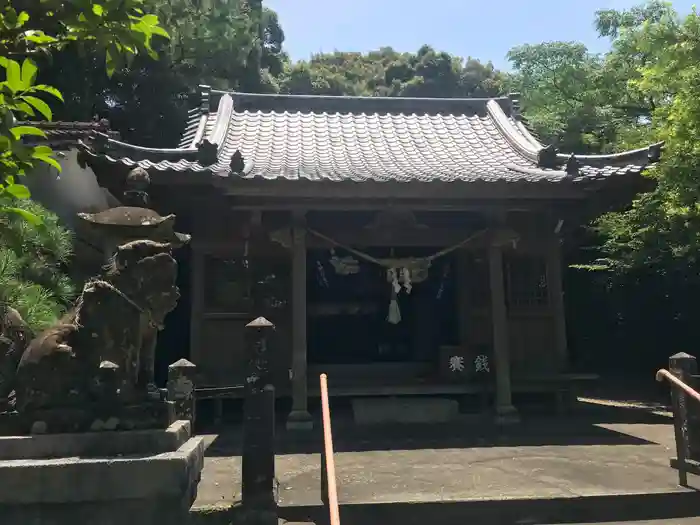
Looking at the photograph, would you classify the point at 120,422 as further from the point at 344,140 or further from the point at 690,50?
the point at 690,50

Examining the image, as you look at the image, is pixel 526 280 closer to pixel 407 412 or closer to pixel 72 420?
pixel 407 412

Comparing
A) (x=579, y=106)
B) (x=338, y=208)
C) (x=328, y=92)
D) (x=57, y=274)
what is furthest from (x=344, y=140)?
(x=328, y=92)

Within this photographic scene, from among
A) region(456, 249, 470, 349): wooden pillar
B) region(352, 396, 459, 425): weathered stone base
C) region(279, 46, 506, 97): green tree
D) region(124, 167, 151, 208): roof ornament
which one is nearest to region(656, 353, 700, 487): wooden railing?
region(352, 396, 459, 425): weathered stone base

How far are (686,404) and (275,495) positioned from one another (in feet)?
13.8

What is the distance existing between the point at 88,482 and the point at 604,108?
18175mm

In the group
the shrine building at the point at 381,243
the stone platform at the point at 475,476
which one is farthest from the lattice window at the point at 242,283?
the stone platform at the point at 475,476

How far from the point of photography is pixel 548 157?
9727mm

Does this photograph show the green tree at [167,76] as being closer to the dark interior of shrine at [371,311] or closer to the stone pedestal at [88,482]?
the dark interior of shrine at [371,311]

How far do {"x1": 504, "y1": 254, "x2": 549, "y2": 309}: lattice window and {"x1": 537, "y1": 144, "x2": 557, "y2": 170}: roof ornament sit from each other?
61.4 inches

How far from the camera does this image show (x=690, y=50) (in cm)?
1154

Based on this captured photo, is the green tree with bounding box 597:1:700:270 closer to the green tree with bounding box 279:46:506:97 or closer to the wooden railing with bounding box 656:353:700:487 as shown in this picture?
the wooden railing with bounding box 656:353:700:487

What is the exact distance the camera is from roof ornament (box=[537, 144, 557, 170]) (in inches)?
381

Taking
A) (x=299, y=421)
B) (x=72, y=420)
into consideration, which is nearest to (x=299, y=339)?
(x=299, y=421)

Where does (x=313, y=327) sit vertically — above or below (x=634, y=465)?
above
